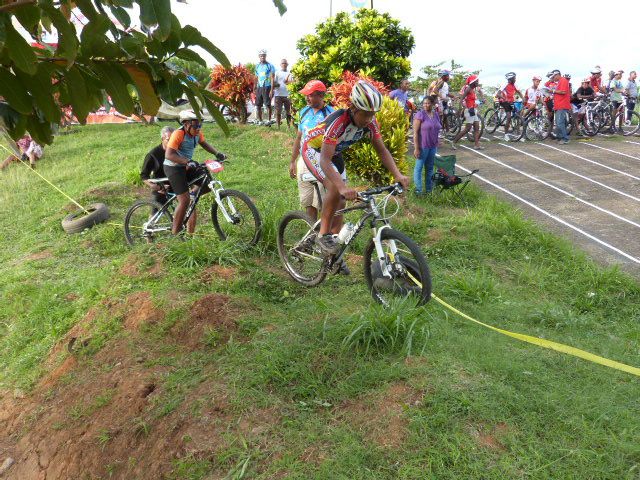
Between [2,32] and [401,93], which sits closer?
[2,32]

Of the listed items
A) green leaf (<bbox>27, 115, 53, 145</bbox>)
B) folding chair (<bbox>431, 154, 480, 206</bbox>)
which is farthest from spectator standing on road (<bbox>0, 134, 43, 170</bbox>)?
green leaf (<bbox>27, 115, 53, 145</bbox>)

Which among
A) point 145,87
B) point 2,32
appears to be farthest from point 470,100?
point 2,32

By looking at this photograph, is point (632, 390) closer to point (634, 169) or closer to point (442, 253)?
point (442, 253)

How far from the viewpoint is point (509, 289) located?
6375 millimetres

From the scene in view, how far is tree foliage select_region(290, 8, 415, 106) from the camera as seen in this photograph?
1170 cm

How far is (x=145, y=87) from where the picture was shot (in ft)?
8.49

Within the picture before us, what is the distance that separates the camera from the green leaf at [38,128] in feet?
8.75

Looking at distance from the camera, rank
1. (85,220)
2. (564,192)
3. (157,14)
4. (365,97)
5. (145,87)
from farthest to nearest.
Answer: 1. (564,192)
2. (85,220)
3. (365,97)
4. (145,87)
5. (157,14)

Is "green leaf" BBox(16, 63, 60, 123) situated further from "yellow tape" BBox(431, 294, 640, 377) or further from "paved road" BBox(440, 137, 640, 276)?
"paved road" BBox(440, 137, 640, 276)

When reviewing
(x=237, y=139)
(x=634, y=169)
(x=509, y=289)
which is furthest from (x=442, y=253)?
(x=237, y=139)

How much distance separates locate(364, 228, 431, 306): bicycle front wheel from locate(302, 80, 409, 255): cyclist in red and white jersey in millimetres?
473

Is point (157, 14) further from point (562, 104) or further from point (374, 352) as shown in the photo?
point (562, 104)

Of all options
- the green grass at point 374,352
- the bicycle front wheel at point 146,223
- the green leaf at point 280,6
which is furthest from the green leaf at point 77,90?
the bicycle front wheel at point 146,223

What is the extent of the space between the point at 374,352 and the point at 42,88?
9.16ft
